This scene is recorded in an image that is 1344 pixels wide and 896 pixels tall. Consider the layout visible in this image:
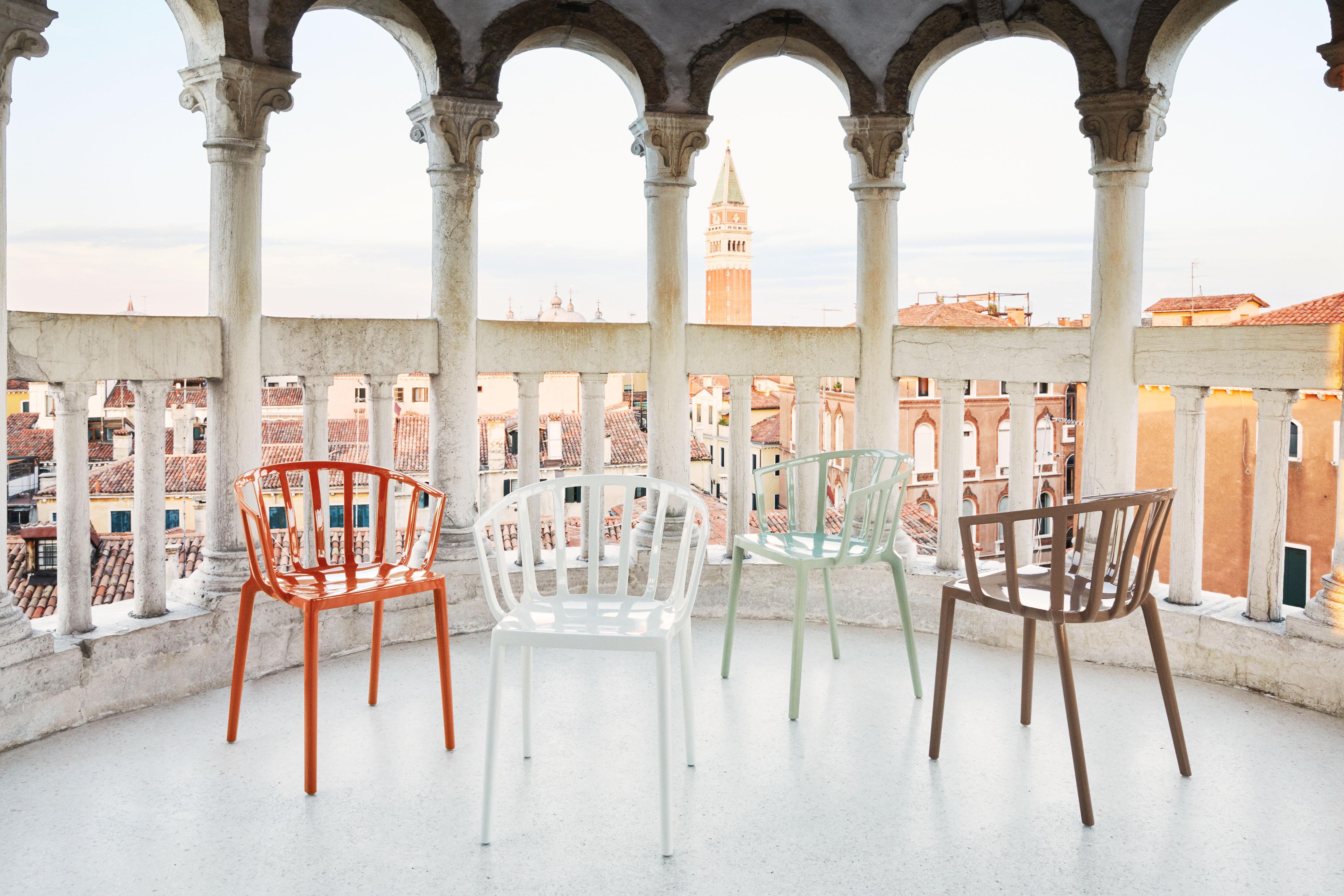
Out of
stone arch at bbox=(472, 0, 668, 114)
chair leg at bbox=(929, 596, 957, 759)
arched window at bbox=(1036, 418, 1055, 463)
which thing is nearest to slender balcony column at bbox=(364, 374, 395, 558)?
stone arch at bbox=(472, 0, 668, 114)

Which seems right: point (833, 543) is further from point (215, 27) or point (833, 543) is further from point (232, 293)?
point (215, 27)

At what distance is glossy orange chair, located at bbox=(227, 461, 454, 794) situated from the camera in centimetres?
295

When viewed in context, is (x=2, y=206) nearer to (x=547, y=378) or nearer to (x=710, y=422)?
(x=547, y=378)

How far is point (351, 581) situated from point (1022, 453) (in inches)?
113

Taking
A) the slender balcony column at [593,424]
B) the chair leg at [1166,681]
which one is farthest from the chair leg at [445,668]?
the chair leg at [1166,681]

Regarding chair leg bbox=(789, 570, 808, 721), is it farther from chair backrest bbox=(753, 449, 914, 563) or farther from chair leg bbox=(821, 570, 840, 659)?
chair leg bbox=(821, 570, 840, 659)

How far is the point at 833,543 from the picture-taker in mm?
3852

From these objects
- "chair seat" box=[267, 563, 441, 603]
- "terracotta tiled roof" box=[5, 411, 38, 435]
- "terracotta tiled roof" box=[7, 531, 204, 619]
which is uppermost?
"terracotta tiled roof" box=[5, 411, 38, 435]

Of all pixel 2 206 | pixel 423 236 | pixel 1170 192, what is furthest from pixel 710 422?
pixel 2 206

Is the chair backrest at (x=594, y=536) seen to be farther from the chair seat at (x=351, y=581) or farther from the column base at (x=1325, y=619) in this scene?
the column base at (x=1325, y=619)

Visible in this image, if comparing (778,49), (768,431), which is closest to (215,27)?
(778,49)

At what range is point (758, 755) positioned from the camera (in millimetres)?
3209

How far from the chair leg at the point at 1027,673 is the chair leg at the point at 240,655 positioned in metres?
2.45

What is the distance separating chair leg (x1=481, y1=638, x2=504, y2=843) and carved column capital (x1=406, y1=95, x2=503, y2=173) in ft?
8.59
